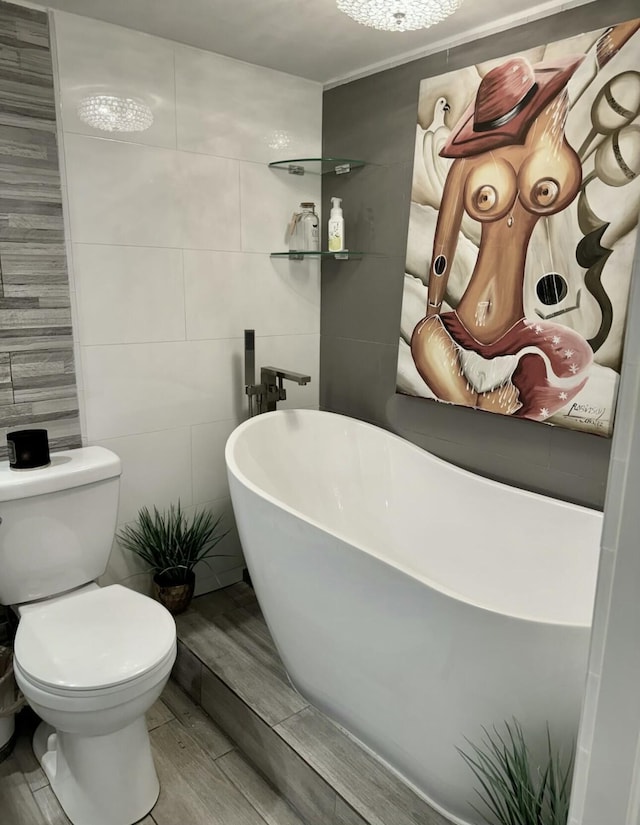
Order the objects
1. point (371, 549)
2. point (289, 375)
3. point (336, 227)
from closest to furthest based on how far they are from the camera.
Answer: point (371, 549) → point (289, 375) → point (336, 227)

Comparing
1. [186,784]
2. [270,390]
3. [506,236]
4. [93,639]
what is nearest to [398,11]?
[506,236]

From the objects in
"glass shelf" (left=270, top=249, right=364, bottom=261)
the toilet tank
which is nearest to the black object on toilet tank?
the toilet tank

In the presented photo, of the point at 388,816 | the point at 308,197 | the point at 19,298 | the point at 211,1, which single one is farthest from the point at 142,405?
the point at 388,816

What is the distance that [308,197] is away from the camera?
8.95 feet

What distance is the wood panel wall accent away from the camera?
1.93 m

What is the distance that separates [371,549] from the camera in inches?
64.6

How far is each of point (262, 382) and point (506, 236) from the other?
44.7 inches

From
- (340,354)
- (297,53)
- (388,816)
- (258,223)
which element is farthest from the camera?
(340,354)

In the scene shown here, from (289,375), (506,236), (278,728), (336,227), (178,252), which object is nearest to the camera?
(278,728)

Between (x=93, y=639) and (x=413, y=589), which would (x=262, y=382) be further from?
(x=413, y=589)

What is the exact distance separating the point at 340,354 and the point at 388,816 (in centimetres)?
180

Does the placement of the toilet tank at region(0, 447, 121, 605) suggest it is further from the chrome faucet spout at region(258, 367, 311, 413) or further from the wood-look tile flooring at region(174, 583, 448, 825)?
the chrome faucet spout at region(258, 367, 311, 413)

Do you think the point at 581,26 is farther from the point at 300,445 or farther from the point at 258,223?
the point at 300,445

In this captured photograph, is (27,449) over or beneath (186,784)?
over
